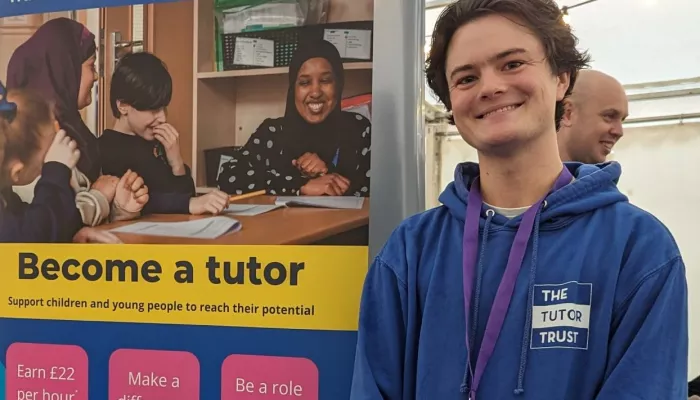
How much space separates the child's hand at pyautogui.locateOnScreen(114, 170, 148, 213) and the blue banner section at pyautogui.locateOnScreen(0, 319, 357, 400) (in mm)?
193

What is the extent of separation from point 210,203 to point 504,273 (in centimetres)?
47

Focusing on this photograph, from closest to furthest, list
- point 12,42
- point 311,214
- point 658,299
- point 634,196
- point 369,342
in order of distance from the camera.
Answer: point 658,299 < point 369,342 < point 311,214 < point 12,42 < point 634,196

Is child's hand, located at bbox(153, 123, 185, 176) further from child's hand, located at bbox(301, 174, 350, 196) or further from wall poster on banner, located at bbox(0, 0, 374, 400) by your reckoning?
child's hand, located at bbox(301, 174, 350, 196)

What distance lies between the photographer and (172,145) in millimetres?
1004

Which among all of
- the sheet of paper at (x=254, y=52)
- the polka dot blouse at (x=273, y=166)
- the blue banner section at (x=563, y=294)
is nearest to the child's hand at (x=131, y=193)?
the polka dot blouse at (x=273, y=166)

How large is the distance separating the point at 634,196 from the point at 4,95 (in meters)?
3.57

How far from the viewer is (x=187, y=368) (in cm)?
99

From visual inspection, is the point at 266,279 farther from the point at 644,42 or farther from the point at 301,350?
the point at 644,42

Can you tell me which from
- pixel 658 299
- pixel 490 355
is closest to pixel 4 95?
pixel 490 355

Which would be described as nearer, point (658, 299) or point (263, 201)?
point (658, 299)

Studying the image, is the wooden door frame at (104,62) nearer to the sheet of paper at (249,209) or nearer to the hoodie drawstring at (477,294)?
the sheet of paper at (249,209)

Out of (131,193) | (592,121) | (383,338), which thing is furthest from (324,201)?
(592,121)

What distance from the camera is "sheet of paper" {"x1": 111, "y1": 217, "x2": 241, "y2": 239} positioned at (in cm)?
98

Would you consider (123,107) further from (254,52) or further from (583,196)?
(583,196)
